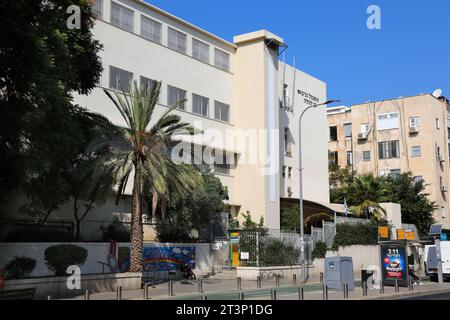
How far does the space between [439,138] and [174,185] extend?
45.6 m

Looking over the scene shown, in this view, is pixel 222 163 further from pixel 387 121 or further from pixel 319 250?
pixel 387 121

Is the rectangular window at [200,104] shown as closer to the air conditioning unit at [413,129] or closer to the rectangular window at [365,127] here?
the rectangular window at [365,127]

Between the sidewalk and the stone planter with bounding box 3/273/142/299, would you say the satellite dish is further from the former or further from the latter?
the stone planter with bounding box 3/273/142/299

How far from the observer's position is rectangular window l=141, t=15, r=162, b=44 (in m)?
38.4

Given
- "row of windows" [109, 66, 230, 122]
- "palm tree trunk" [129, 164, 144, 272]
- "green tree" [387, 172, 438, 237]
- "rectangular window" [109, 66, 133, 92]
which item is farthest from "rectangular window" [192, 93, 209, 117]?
"green tree" [387, 172, 438, 237]

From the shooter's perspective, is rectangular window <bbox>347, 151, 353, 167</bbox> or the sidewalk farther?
rectangular window <bbox>347, 151, 353, 167</bbox>

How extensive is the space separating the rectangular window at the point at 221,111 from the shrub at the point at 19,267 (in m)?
23.3

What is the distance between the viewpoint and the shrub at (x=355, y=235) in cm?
3941

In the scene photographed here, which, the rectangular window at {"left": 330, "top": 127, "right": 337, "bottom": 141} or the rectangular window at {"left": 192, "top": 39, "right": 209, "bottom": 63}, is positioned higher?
the rectangular window at {"left": 192, "top": 39, "right": 209, "bottom": 63}

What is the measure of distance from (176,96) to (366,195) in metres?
19.2

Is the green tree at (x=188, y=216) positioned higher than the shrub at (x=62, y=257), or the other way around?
the green tree at (x=188, y=216)

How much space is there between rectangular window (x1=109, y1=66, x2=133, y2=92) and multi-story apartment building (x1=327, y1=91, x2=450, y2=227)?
36.0 meters

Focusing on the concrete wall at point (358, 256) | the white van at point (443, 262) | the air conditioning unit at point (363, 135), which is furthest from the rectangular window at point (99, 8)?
the air conditioning unit at point (363, 135)
